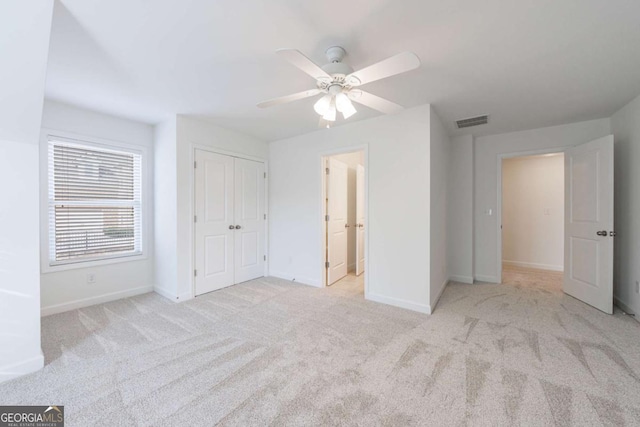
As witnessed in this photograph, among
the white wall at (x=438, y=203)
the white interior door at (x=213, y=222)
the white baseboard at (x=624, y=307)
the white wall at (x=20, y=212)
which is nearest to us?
the white wall at (x=20, y=212)

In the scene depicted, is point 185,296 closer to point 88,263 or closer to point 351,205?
point 88,263

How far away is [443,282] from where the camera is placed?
3762 mm

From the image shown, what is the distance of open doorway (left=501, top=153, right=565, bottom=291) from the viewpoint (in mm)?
4965

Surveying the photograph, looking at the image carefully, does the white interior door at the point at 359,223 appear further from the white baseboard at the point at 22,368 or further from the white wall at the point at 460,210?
the white baseboard at the point at 22,368

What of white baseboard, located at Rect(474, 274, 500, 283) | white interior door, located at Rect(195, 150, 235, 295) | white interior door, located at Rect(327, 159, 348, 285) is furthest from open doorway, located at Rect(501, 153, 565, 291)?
white interior door, located at Rect(195, 150, 235, 295)

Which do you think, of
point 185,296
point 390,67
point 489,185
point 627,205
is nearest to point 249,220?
point 185,296

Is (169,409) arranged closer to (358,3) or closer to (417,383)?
(417,383)

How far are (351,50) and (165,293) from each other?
143 inches

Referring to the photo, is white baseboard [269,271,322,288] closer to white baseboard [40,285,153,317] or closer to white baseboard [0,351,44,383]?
white baseboard [40,285,153,317]

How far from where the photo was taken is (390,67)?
158 cm

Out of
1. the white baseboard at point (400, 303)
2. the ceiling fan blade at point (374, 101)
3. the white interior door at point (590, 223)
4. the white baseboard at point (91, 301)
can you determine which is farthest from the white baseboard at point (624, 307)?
the white baseboard at point (91, 301)

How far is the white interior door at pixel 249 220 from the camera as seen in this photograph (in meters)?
4.04

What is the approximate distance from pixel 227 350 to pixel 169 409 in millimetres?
645

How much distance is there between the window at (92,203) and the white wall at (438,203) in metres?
3.91
